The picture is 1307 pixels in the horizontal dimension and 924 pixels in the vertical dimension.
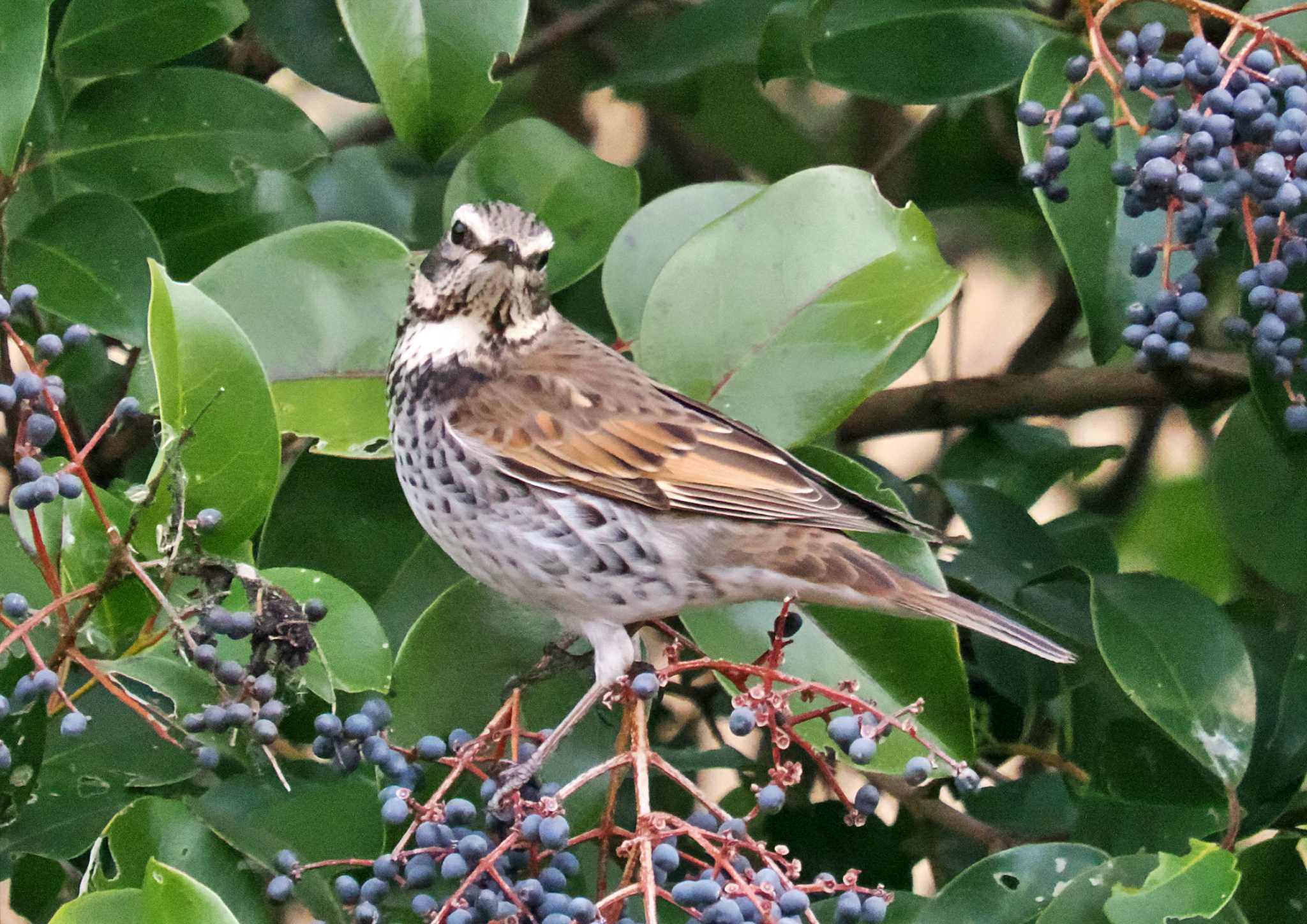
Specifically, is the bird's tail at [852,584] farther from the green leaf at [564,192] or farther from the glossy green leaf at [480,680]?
the green leaf at [564,192]

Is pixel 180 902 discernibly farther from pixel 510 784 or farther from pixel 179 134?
pixel 179 134

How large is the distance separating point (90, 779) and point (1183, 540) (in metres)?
2.48

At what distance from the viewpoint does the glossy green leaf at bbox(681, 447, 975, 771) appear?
8.04 feet

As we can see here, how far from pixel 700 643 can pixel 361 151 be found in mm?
1212

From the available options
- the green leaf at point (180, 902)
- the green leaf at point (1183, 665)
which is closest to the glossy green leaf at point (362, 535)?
the green leaf at point (180, 902)

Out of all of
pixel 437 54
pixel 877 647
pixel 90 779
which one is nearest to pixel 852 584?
pixel 877 647

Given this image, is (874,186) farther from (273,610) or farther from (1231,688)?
(273,610)

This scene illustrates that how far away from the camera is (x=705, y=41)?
10.7 feet

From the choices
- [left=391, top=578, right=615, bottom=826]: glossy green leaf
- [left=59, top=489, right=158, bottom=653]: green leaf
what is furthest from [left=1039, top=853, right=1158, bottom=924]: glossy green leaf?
[left=59, top=489, right=158, bottom=653]: green leaf

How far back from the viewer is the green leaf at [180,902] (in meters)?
1.71

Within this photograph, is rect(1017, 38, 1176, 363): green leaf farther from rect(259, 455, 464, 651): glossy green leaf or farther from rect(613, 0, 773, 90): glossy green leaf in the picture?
rect(259, 455, 464, 651): glossy green leaf

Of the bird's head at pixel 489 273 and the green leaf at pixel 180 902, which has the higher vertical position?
the bird's head at pixel 489 273

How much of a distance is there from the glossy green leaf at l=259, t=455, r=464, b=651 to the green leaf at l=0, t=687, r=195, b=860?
37 cm

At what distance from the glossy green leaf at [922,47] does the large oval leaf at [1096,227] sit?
19cm
